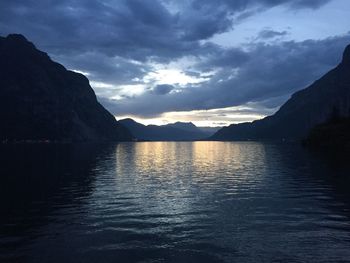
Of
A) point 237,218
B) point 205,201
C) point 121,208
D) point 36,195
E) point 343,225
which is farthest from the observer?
point 36,195

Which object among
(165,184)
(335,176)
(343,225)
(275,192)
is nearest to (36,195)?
(165,184)

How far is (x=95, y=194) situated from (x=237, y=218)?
23.2 metres

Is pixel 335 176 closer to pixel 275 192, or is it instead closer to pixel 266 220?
pixel 275 192

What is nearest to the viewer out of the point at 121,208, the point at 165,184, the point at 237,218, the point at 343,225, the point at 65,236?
the point at 65,236

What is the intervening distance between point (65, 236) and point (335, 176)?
187 feet

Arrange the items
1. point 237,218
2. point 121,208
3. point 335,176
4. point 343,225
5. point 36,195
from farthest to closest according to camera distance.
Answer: point 335,176
point 36,195
point 121,208
point 237,218
point 343,225

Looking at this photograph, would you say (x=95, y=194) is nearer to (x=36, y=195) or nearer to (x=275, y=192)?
(x=36, y=195)

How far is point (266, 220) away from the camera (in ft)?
124

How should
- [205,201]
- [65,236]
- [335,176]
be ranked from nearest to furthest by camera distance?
[65,236], [205,201], [335,176]

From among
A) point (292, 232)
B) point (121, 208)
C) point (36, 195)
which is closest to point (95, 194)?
point (36, 195)

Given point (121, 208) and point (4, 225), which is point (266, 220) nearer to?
point (121, 208)

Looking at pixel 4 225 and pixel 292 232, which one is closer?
pixel 292 232

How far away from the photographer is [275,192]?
55.8 meters

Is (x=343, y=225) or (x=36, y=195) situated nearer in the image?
(x=343, y=225)
